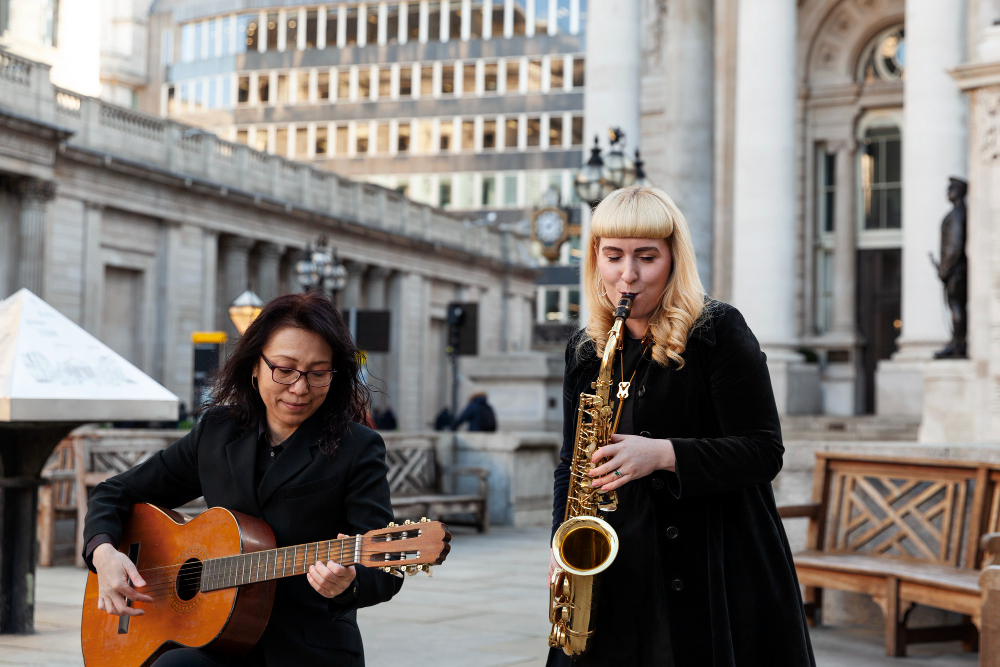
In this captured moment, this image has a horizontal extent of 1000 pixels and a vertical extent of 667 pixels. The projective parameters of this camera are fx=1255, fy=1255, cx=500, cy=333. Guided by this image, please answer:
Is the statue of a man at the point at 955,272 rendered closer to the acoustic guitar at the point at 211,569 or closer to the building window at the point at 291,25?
the acoustic guitar at the point at 211,569

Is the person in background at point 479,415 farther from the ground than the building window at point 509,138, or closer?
closer

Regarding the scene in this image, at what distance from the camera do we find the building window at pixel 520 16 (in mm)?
73125

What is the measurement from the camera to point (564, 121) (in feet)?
236

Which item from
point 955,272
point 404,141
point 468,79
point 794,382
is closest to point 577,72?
point 468,79

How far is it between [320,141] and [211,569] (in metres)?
72.9

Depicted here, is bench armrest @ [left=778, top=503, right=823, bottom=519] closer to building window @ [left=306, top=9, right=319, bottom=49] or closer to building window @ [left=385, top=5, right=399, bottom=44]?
building window @ [left=385, top=5, right=399, bottom=44]

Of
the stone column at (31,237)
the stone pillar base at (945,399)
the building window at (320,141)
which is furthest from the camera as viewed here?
the building window at (320,141)

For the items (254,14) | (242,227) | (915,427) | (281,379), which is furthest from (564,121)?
(281,379)

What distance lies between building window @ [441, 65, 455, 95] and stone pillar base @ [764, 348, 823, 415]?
175 ft

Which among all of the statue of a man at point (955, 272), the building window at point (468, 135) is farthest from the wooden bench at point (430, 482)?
the building window at point (468, 135)

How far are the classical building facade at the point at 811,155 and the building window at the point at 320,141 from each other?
1961 inches

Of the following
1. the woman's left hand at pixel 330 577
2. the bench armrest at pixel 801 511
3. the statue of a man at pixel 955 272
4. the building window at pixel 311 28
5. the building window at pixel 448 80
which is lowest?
the bench armrest at pixel 801 511

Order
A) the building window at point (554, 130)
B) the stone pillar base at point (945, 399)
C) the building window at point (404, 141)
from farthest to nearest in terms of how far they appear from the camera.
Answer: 1. the building window at point (404, 141)
2. the building window at point (554, 130)
3. the stone pillar base at point (945, 399)

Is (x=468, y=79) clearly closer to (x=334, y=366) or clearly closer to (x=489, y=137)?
(x=489, y=137)
